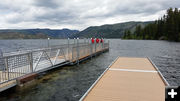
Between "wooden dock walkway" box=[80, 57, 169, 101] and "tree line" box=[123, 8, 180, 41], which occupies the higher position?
"tree line" box=[123, 8, 180, 41]

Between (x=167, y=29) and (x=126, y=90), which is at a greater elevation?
(x=167, y=29)

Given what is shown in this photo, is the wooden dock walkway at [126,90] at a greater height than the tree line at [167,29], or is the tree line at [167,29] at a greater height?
the tree line at [167,29]

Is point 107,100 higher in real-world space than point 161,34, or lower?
lower

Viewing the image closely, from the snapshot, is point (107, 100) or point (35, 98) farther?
point (35, 98)

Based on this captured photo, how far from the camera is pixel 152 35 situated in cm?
9738

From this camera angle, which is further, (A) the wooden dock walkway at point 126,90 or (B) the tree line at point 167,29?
(B) the tree line at point 167,29

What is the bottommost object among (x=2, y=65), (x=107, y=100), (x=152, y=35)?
(x=107, y=100)

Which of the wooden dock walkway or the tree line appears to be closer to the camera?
the wooden dock walkway

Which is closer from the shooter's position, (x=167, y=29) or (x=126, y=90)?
(x=126, y=90)

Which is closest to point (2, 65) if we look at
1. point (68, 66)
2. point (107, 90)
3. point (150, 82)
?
point (107, 90)

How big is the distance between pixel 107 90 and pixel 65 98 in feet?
6.38

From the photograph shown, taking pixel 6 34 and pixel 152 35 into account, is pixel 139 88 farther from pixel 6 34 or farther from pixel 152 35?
pixel 6 34

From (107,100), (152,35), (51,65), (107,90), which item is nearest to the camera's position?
(107,100)

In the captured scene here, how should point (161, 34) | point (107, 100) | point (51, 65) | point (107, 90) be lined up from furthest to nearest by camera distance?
point (161, 34)
point (51, 65)
point (107, 90)
point (107, 100)
